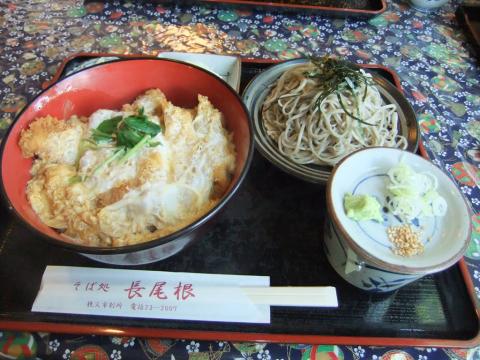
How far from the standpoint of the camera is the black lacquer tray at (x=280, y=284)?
1.22 metres

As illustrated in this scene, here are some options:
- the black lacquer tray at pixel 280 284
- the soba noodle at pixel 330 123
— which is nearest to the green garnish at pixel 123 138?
the black lacquer tray at pixel 280 284

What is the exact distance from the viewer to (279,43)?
97.4 inches

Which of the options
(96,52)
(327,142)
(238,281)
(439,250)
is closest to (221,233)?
(238,281)

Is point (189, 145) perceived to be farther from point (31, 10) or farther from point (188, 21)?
point (31, 10)

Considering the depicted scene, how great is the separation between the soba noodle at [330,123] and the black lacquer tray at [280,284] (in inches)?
8.0

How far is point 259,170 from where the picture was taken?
168 centimetres

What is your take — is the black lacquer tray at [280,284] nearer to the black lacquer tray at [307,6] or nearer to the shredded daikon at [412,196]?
the shredded daikon at [412,196]

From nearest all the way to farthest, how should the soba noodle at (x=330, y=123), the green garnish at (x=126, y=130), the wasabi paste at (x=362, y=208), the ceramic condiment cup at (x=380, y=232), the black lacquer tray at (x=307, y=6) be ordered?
the ceramic condiment cup at (x=380, y=232), the wasabi paste at (x=362, y=208), the green garnish at (x=126, y=130), the soba noodle at (x=330, y=123), the black lacquer tray at (x=307, y=6)

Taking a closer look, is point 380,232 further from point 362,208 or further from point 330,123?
point 330,123

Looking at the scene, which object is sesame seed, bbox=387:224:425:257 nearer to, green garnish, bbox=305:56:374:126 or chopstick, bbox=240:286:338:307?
chopstick, bbox=240:286:338:307

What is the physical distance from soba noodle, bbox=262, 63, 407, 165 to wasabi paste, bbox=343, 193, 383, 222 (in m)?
0.39

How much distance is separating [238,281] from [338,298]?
1.28 feet

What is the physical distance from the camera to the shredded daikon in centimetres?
131

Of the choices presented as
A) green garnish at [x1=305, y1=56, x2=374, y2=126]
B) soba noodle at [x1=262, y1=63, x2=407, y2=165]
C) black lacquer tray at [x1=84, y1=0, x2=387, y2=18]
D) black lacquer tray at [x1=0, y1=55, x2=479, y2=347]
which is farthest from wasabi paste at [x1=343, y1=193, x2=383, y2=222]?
black lacquer tray at [x1=84, y1=0, x2=387, y2=18]
